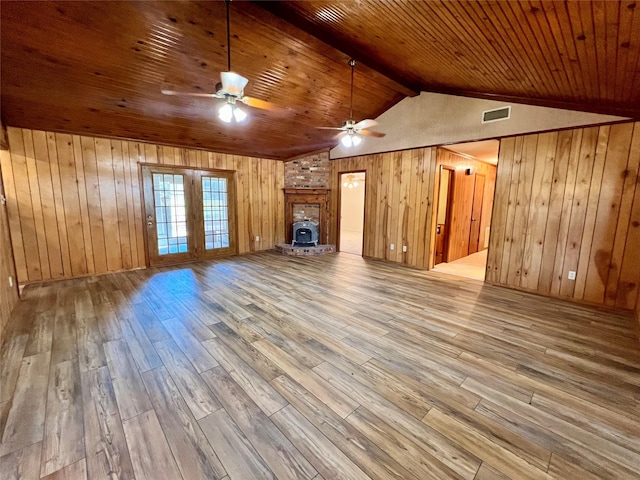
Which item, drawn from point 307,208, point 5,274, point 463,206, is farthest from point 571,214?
point 5,274

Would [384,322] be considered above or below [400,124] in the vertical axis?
below

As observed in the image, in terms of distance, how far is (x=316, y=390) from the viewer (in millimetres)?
1949

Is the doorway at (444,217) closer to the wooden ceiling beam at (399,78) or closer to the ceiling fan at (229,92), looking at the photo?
the wooden ceiling beam at (399,78)

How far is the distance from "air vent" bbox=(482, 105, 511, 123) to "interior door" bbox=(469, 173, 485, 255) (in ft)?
9.03

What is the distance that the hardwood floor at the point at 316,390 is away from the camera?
1420 mm

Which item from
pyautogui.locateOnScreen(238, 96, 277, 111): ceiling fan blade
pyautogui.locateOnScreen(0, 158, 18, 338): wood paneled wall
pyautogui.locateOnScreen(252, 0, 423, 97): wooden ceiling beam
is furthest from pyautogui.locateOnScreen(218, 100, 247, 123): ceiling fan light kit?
pyautogui.locateOnScreen(0, 158, 18, 338): wood paneled wall

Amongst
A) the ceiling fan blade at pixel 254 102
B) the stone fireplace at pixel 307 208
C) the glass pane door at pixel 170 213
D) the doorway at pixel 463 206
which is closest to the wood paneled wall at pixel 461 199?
the doorway at pixel 463 206

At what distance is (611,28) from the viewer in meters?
1.99

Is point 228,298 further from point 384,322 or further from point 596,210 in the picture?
point 596,210

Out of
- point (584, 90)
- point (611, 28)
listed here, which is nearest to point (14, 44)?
point (611, 28)

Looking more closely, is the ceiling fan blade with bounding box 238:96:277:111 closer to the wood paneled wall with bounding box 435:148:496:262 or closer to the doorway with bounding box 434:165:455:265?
the wood paneled wall with bounding box 435:148:496:262

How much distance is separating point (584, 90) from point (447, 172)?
258cm

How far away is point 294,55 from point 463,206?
5.19 metres

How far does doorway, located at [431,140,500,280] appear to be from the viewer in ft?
17.3
